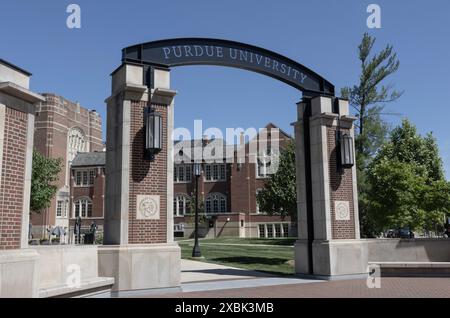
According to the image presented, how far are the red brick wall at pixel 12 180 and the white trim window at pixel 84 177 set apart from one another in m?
57.9

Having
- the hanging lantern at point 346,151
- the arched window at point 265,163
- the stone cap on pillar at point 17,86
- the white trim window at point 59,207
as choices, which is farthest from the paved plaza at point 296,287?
the white trim window at point 59,207

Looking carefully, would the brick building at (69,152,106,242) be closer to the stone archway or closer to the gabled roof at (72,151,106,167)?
the gabled roof at (72,151,106,167)

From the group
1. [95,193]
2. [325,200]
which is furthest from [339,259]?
[95,193]

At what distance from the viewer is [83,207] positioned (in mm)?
64250

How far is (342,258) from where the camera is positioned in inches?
553

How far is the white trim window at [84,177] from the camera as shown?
64.5 meters

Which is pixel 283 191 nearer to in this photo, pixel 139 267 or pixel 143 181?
pixel 143 181

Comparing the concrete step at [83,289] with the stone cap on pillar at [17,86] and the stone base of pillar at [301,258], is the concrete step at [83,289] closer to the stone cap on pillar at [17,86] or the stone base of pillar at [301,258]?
the stone cap on pillar at [17,86]

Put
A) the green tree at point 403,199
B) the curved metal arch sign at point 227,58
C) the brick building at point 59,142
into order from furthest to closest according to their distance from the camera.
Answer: the brick building at point 59,142, the green tree at point 403,199, the curved metal arch sign at point 227,58

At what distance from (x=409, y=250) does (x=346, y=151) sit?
4.23 meters

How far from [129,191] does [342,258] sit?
7.10m
